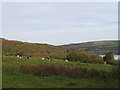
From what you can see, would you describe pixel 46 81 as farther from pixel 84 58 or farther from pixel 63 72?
pixel 84 58

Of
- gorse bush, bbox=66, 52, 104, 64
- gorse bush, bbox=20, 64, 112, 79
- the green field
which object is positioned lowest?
the green field

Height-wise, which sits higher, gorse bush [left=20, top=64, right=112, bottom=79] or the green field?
gorse bush [left=20, top=64, right=112, bottom=79]

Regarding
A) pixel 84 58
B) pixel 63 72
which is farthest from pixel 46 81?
pixel 84 58

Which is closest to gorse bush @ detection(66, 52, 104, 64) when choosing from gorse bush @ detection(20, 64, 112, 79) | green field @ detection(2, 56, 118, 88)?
gorse bush @ detection(20, 64, 112, 79)

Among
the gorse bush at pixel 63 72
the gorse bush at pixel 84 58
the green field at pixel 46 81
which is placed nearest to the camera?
the green field at pixel 46 81

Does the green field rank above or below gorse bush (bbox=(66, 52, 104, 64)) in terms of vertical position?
below

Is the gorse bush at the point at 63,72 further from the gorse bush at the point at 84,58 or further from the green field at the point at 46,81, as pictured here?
the gorse bush at the point at 84,58

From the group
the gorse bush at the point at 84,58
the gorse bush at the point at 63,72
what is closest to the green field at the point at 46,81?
the gorse bush at the point at 63,72

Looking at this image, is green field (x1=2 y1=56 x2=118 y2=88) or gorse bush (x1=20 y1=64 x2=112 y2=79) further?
gorse bush (x1=20 y1=64 x2=112 y2=79)

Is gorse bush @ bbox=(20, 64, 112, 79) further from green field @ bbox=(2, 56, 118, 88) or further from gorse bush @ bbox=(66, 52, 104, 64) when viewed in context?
gorse bush @ bbox=(66, 52, 104, 64)

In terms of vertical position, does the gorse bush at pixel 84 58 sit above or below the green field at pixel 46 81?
above

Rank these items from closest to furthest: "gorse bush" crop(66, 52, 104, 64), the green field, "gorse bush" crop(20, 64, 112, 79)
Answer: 1. the green field
2. "gorse bush" crop(20, 64, 112, 79)
3. "gorse bush" crop(66, 52, 104, 64)

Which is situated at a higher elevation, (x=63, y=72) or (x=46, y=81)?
(x=63, y=72)

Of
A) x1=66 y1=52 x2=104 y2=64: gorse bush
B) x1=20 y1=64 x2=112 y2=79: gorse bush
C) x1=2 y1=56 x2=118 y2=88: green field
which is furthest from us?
x1=66 y1=52 x2=104 y2=64: gorse bush
